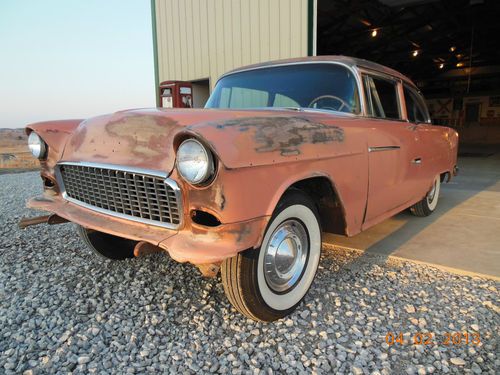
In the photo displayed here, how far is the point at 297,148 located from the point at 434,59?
21.0m

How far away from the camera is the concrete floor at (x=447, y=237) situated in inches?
119

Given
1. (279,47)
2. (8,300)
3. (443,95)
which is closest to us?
(8,300)

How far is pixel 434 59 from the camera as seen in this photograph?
63.7 ft

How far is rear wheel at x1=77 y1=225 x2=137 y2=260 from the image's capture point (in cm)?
278

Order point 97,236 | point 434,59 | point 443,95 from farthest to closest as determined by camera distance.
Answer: point 443,95, point 434,59, point 97,236

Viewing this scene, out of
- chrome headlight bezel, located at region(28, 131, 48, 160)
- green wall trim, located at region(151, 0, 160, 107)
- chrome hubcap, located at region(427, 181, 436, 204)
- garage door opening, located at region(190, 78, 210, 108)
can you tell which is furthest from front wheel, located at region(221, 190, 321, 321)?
green wall trim, located at region(151, 0, 160, 107)

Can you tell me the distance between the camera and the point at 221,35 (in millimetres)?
7742

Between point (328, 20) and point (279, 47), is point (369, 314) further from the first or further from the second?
point (328, 20)

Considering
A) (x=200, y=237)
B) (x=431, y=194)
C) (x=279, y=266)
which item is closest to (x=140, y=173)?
(x=200, y=237)

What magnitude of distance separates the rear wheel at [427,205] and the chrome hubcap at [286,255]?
8.56 ft

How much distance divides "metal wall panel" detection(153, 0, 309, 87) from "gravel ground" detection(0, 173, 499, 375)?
493 cm

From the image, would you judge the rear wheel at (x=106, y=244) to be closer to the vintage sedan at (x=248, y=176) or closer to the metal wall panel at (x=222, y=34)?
the vintage sedan at (x=248, y=176)

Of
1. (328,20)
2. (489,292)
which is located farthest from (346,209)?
(328,20)

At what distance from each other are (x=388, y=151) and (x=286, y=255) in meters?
1.38
